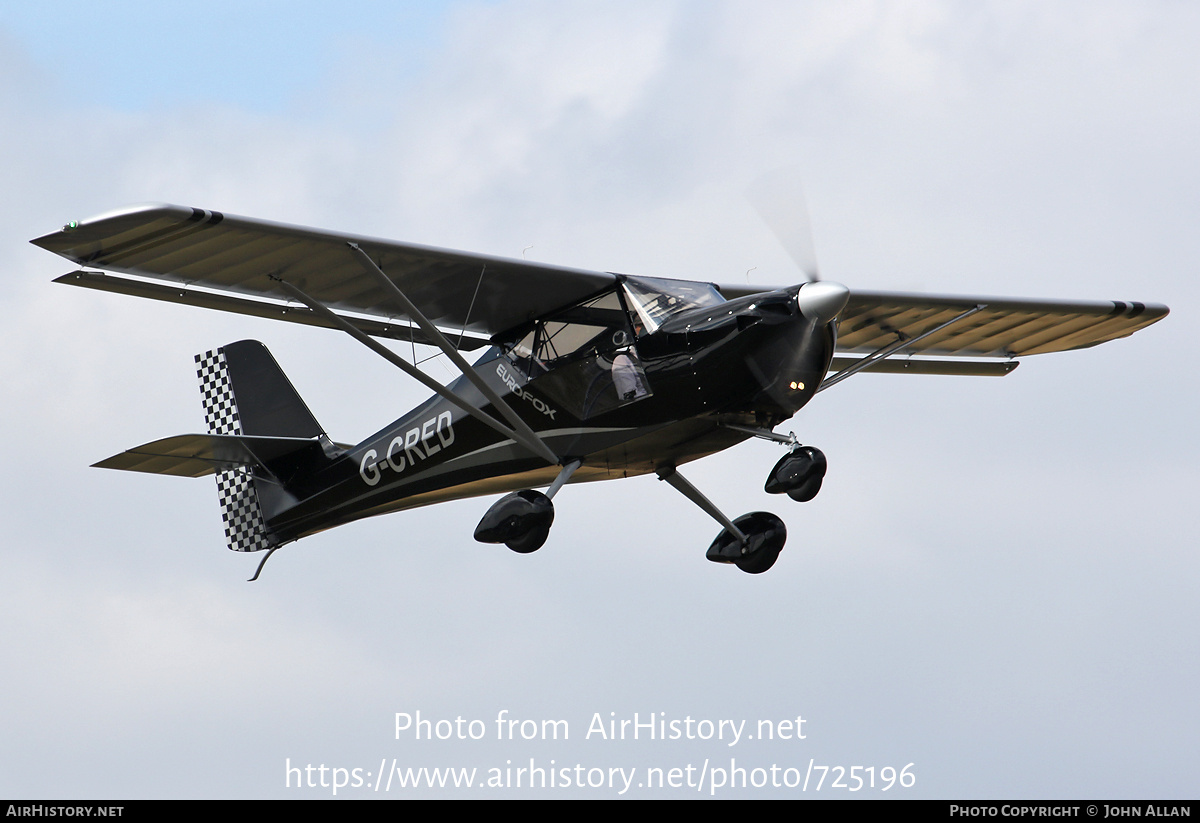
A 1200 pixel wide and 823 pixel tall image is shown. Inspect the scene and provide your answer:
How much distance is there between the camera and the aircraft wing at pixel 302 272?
42.2 feet

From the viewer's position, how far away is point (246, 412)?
17.7 meters

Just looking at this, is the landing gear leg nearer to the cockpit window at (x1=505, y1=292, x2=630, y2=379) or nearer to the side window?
the side window

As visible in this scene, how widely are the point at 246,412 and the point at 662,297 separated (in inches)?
238

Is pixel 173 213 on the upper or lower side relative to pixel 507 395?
upper

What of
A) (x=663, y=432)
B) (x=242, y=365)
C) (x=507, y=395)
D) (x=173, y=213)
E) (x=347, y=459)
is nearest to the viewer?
(x=173, y=213)

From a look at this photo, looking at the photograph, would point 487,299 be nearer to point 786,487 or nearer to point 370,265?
point 370,265

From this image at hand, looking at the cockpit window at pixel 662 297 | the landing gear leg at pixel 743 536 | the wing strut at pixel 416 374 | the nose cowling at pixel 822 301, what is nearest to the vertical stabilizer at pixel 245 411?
the wing strut at pixel 416 374

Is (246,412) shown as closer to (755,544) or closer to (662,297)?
(662,297)

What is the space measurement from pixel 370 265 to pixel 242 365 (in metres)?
4.72

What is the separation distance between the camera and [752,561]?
47.8 ft

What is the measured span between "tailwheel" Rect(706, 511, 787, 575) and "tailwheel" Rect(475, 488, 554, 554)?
1.94 meters

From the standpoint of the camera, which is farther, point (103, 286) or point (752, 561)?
point (752, 561)

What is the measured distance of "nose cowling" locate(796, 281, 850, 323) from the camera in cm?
1267
